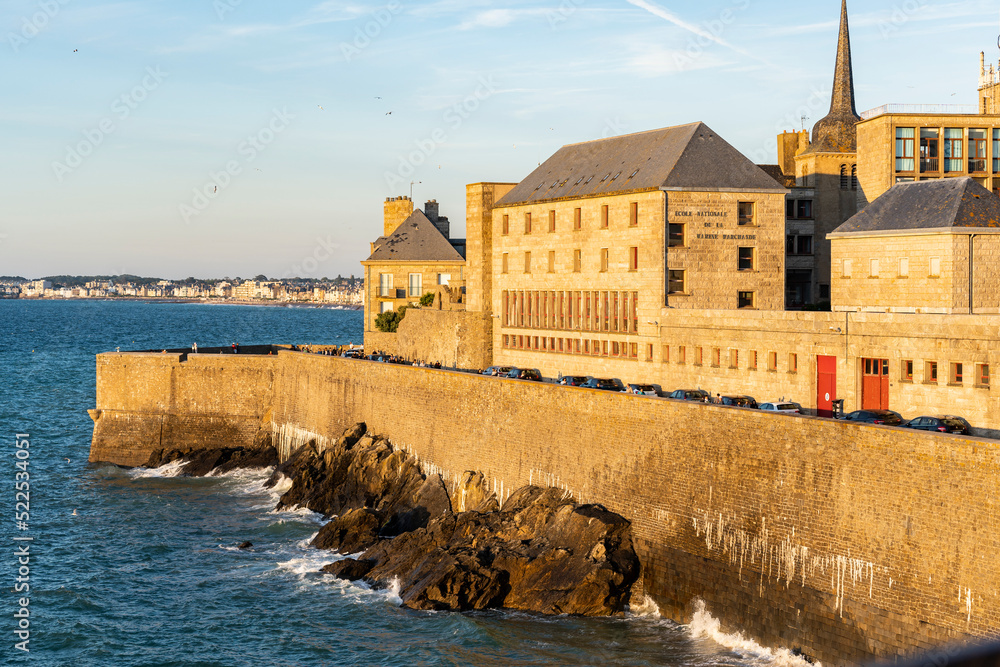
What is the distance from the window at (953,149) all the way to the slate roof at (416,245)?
119 ft

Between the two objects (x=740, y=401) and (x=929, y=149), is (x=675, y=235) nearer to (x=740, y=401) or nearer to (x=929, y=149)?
(x=740, y=401)

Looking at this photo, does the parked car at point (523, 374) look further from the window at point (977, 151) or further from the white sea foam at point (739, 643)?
the window at point (977, 151)

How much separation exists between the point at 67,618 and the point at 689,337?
90.4 ft

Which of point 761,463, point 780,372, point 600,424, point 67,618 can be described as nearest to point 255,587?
point 67,618

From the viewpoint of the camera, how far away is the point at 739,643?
28938mm

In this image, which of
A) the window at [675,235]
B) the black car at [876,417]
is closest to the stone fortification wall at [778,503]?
the black car at [876,417]

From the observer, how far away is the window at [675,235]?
159ft

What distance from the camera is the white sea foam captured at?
1072 inches

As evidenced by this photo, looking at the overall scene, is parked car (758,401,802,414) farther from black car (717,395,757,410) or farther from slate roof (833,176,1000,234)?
slate roof (833,176,1000,234)

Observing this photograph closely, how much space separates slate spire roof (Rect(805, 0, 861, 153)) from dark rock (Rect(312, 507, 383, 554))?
37165mm

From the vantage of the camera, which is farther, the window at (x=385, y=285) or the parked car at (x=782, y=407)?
the window at (x=385, y=285)

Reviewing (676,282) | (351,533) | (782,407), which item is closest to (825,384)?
(782,407)

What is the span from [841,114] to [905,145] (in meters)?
A: 12.0

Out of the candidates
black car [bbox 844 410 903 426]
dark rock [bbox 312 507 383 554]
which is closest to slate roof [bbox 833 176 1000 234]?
black car [bbox 844 410 903 426]
